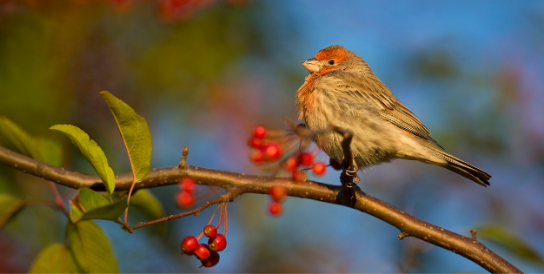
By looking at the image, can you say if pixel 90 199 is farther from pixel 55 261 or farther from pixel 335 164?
pixel 335 164

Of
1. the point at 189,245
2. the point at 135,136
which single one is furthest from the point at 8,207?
the point at 189,245

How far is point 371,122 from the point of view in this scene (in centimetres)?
411

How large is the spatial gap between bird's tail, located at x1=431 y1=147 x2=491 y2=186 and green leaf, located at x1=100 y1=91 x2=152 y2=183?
9.36ft

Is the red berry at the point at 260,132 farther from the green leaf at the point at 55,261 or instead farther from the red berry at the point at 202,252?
the green leaf at the point at 55,261

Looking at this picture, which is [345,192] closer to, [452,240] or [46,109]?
[452,240]

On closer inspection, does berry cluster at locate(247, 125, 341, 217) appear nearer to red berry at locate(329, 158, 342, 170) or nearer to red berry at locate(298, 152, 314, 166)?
red berry at locate(298, 152, 314, 166)

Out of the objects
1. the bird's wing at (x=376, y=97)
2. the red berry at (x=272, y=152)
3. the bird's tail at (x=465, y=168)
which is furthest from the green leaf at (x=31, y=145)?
the bird's tail at (x=465, y=168)

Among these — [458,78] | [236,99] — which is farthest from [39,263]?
[458,78]

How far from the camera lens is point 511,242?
293cm

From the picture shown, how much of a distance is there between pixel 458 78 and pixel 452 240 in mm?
4800

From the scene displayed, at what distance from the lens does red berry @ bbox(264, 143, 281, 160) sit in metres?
2.85

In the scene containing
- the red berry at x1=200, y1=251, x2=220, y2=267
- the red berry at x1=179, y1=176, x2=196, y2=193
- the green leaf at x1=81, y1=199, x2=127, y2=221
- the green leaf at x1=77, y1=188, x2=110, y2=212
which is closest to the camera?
the green leaf at x1=81, y1=199, x2=127, y2=221

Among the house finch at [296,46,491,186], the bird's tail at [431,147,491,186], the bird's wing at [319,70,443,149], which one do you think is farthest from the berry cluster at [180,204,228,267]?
the bird's tail at [431,147,491,186]

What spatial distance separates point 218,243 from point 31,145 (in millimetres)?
1709
